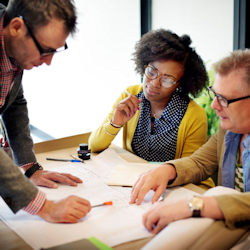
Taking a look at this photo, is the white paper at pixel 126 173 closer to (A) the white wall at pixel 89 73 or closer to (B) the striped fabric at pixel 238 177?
(B) the striped fabric at pixel 238 177

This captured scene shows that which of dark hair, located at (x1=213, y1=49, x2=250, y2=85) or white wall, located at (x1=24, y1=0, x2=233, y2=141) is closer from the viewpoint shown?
dark hair, located at (x1=213, y1=49, x2=250, y2=85)

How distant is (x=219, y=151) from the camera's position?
1.72 meters

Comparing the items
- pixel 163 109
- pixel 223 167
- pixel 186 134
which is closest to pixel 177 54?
pixel 163 109

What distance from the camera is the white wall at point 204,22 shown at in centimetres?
343

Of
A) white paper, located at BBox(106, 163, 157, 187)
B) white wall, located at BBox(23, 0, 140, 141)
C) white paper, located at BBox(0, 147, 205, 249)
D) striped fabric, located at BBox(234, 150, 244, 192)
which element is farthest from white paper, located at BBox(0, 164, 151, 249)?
white wall, located at BBox(23, 0, 140, 141)

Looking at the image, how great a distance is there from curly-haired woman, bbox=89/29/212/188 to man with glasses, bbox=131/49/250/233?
1.37 feet

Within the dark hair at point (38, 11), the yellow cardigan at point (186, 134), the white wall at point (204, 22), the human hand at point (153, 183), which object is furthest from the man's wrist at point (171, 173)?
the white wall at point (204, 22)

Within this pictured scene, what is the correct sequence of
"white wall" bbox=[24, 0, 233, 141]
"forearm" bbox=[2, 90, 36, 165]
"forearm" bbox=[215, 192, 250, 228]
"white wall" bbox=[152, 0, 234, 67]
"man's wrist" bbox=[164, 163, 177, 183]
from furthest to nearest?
1. "white wall" bbox=[24, 0, 233, 141]
2. "white wall" bbox=[152, 0, 234, 67]
3. "forearm" bbox=[2, 90, 36, 165]
4. "man's wrist" bbox=[164, 163, 177, 183]
5. "forearm" bbox=[215, 192, 250, 228]

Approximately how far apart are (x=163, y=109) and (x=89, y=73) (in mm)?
2686

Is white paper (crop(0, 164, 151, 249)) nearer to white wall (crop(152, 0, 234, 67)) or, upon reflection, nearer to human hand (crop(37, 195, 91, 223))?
human hand (crop(37, 195, 91, 223))

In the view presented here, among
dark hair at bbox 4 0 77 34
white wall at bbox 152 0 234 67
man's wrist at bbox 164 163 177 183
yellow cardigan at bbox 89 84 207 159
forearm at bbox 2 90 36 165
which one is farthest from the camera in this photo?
white wall at bbox 152 0 234 67

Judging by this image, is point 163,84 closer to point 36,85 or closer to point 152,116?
point 152,116

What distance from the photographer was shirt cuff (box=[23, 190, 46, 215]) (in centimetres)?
126

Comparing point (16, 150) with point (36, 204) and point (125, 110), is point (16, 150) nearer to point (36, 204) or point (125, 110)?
point (36, 204)
